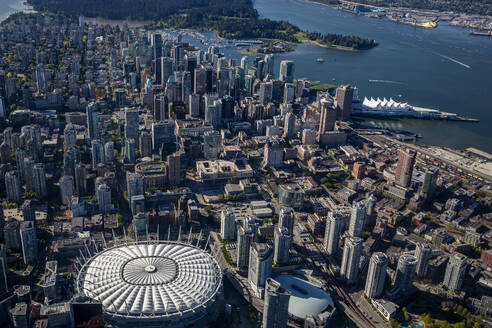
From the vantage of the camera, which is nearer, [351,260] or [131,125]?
[351,260]

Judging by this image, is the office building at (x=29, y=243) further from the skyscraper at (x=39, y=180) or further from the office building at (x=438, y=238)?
the office building at (x=438, y=238)

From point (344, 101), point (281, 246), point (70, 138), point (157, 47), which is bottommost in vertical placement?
point (281, 246)

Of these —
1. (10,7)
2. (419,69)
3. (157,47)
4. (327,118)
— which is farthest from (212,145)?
(10,7)

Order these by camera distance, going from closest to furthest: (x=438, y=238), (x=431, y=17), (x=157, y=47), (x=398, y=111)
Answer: (x=438, y=238) < (x=398, y=111) < (x=157, y=47) < (x=431, y=17)

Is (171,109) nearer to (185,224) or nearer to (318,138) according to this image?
(318,138)

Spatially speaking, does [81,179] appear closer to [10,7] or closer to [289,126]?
[289,126]

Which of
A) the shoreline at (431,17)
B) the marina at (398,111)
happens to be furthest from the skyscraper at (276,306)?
the shoreline at (431,17)

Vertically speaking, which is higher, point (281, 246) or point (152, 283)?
point (281, 246)
